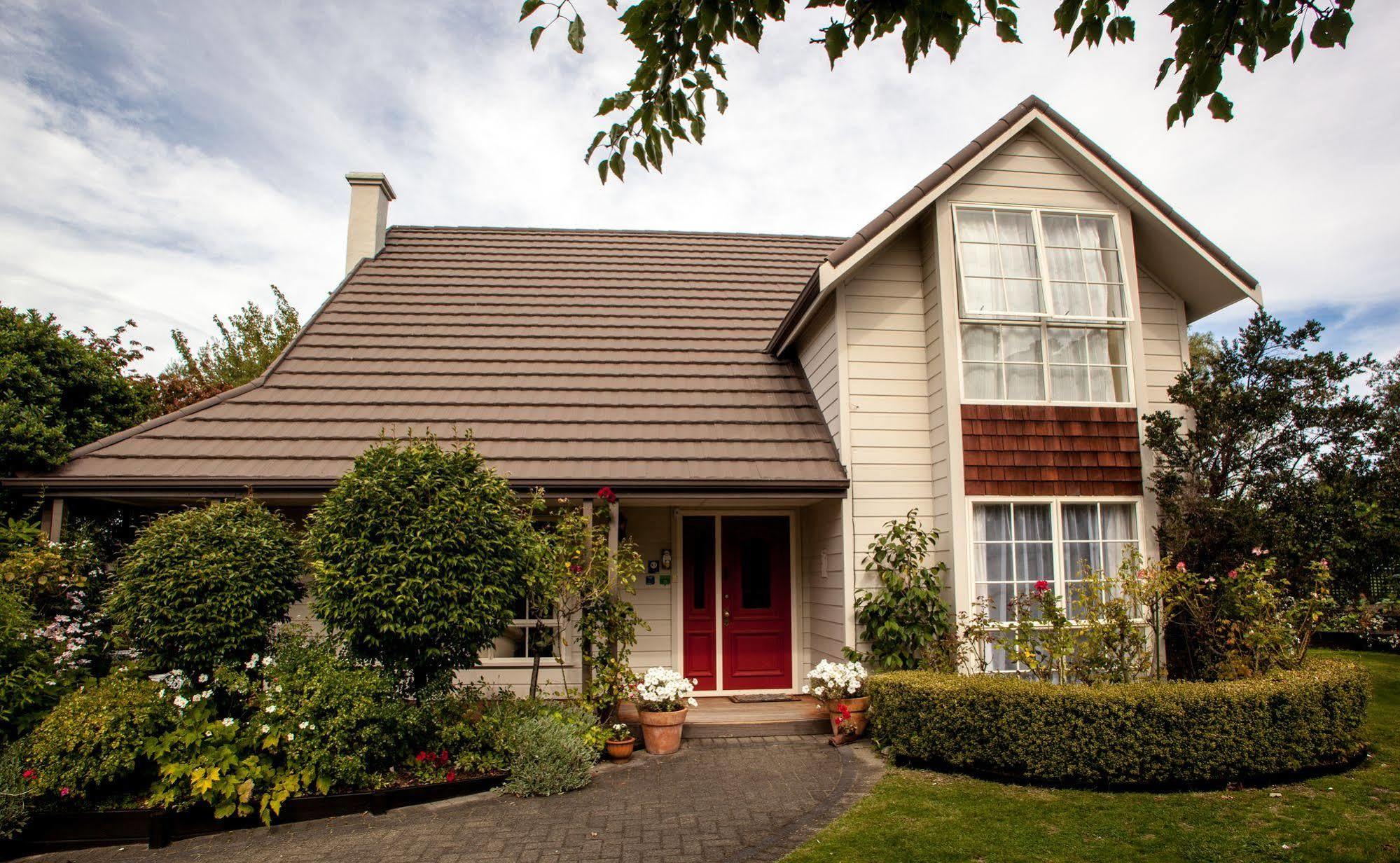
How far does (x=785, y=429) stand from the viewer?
9906 millimetres

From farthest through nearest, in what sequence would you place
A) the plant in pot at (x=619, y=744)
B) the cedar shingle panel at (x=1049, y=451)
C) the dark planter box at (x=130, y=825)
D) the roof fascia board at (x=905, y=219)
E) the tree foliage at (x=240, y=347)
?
the tree foliage at (x=240, y=347), the roof fascia board at (x=905, y=219), the cedar shingle panel at (x=1049, y=451), the plant in pot at (x=619, y=744), the dark planter box at (x=130, y=825)

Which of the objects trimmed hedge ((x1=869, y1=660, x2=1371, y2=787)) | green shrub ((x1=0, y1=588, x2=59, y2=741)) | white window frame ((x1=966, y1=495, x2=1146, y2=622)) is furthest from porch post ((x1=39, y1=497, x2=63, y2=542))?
white window frame ((x1=966, y1=495, x2=1146, y2=622))

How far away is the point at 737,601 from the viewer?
10.8 m

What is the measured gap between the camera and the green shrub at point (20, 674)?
636cm

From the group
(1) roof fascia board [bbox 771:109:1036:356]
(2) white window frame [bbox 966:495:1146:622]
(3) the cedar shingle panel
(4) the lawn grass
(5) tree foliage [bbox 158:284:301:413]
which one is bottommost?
(4) the lawn grass

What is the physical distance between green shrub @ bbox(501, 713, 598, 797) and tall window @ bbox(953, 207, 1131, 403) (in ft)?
18.6

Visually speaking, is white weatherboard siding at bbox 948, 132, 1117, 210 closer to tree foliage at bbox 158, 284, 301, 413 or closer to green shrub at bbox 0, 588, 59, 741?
green shrub at bbox 0, 588, 59, 741

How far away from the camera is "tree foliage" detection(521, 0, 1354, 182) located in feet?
10.9

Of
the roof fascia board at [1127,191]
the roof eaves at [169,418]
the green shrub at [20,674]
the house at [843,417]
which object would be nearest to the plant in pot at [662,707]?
the house at [843,417]

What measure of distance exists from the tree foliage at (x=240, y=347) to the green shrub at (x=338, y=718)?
1350cm

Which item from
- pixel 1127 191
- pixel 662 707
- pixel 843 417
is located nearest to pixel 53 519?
pixel 662 707

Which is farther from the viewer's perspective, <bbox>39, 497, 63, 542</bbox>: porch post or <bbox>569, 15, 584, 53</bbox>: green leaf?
<bbox>39, 497, 63, 542</bbox>: porch post

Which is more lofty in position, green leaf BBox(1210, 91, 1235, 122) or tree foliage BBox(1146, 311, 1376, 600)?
green leaf BBox(1210, 91, 1235, 122)

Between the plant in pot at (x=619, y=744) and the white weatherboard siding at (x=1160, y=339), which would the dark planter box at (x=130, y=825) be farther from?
the white weatherboard siding at (x=1160, y=339)
